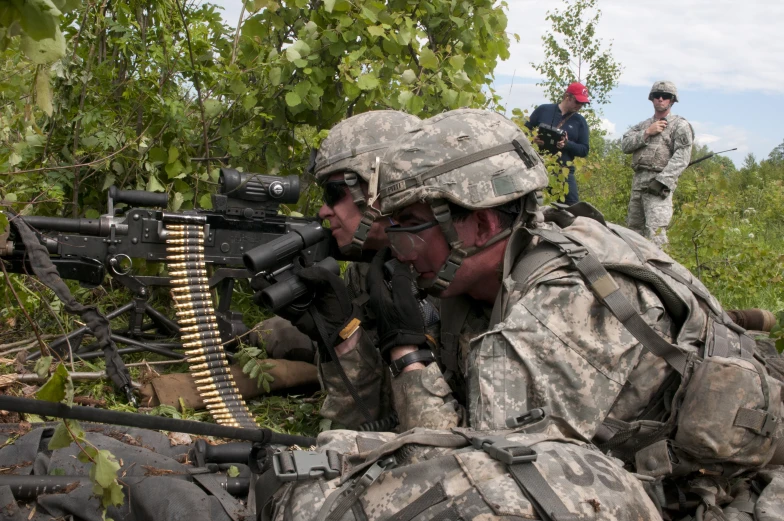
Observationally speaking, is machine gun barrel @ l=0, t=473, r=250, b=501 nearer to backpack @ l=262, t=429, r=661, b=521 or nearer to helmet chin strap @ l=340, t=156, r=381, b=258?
backpack @ l=262, t=429, r=661, b=521

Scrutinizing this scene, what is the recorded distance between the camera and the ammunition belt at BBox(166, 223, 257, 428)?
4.82m

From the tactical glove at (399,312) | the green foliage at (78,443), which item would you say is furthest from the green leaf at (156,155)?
the green foliage at (78,443)

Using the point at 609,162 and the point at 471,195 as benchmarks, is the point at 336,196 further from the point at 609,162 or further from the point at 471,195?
the point at 609,162

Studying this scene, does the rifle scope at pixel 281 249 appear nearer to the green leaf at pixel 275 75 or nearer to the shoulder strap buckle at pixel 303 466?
the green leaf at pixel 275 75

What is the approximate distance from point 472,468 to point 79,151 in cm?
416

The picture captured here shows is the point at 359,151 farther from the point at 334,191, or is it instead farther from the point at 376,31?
the point at 376,31

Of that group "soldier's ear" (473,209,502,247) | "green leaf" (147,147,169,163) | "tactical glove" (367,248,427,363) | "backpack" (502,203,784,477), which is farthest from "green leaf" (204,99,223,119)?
"backpack" (502,203,784,477)

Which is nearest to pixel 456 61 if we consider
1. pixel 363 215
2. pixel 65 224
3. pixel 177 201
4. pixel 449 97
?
pixel 449 97

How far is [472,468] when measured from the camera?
6.19 ft

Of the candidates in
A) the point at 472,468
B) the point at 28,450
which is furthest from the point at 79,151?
the point at 472,468

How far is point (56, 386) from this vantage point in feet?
6.16

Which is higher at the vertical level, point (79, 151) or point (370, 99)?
point (370, 99)

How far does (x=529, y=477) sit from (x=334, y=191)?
3076 mm

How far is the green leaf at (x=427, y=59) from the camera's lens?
18.1ft
